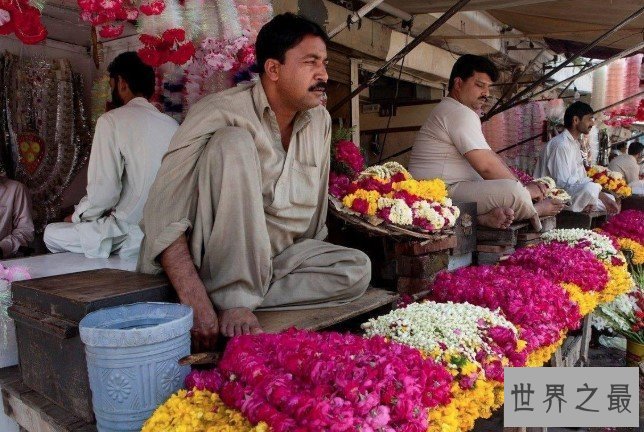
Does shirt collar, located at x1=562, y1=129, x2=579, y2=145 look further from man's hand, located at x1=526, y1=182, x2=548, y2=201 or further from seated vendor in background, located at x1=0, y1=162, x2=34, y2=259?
seated vendor in background, located at x1=0, y1=162, x2=34, y2=259

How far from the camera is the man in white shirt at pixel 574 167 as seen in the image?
6273 mm

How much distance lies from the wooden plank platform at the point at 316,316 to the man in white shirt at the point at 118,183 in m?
1.35

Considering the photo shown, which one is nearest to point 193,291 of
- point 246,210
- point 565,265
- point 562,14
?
point 246,210

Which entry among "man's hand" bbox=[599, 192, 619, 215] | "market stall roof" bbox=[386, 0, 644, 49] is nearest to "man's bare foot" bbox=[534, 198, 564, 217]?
"market stall roof" bbox=[386, 0, 644, 49]

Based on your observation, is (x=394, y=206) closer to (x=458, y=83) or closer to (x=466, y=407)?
(x=466, y=407)

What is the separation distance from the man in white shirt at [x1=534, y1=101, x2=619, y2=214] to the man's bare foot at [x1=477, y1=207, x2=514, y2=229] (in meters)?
2.57

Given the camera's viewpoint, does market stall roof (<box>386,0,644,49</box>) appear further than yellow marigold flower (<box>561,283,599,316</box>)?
Yes

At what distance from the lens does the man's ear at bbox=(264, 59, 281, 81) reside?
267 centimetres

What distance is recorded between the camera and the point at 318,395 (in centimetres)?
144

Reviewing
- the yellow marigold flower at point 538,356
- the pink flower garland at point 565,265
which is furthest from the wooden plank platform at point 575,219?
the yellow marigold flower at point 538,356

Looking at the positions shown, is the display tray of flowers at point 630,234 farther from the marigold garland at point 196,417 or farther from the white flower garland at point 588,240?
the marigold garland at point 196,417

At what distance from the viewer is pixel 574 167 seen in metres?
6.83

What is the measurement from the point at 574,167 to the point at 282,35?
534 centimetres

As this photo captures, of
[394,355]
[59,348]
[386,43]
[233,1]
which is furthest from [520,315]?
[386,43]
